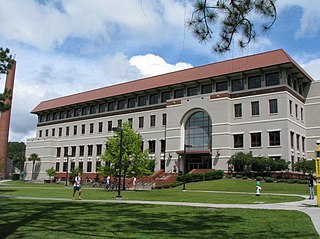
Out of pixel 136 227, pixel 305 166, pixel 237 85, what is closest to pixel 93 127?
pixel 237 85

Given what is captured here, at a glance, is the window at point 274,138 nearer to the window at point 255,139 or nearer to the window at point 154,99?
the window at point 255,139

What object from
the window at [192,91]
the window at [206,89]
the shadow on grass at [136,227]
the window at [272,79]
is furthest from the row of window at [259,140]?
the shadow on grass at [136,227]

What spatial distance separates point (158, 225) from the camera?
36.4 ft

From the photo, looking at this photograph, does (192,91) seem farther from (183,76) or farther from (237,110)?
(237,110)

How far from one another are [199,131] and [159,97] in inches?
392

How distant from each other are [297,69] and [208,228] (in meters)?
40.6

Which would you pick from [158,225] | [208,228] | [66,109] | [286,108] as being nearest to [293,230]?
[208,228]

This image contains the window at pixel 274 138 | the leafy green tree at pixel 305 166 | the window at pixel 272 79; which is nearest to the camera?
the leafy green tree at pixel 305 166

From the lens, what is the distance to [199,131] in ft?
171

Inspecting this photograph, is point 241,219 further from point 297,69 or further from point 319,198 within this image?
point 297,69

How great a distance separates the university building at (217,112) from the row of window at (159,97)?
0.43 ft

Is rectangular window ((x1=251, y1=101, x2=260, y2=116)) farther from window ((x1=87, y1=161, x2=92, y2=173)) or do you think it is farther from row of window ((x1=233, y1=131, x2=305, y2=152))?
window ((x1=87, y1=161, x2=92, y2=173))

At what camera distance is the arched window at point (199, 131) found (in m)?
51.1

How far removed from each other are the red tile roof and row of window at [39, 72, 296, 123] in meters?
1.57
